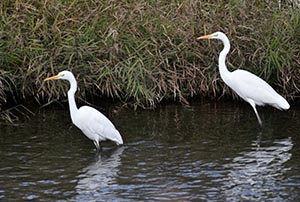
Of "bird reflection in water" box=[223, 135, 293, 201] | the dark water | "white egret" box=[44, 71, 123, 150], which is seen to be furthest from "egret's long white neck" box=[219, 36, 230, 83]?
"white egret" box=[44, 71, 123, 150]

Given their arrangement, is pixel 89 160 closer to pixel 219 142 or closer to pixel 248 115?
pixel 219 142

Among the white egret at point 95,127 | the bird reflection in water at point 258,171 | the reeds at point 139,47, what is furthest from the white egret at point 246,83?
the white egret at point 95,127

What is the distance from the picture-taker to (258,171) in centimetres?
949

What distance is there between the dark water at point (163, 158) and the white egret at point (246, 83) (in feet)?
0.95

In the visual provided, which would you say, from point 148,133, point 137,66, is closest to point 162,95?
point 137,66

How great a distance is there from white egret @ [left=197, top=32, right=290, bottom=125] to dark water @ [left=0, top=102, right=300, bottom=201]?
288mm

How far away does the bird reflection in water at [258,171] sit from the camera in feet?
28.5

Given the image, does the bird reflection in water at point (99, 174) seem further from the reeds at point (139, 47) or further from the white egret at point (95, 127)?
the reeds at point (139, 47)

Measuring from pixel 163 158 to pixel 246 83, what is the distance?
8.09ft

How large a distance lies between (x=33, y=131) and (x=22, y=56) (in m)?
1.56

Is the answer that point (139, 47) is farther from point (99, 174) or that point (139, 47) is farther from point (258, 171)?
point (258, 171)

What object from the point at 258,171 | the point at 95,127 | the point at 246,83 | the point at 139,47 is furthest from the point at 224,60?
the point at 258,171

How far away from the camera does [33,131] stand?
11398mm

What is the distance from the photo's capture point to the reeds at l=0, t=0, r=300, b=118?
41.0ft
